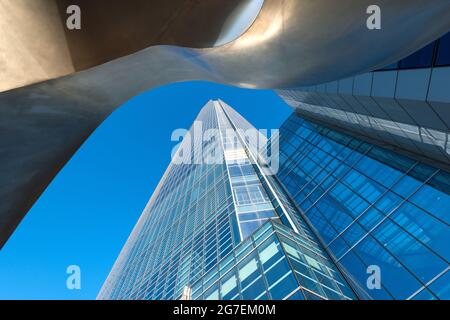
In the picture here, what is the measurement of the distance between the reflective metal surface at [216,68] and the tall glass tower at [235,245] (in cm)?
894

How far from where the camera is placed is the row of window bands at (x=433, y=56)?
11422mm

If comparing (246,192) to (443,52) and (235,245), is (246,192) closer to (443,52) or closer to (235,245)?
(235,245)

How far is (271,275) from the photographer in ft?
46.0

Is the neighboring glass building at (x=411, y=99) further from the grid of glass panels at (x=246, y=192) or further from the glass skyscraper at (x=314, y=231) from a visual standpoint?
the grid of glass panels at (x=246, y=192)

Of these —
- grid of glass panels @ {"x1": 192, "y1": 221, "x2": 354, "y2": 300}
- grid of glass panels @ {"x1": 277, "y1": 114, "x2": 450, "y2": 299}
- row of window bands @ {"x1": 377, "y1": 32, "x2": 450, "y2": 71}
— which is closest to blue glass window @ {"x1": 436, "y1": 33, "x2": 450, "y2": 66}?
row of window bands @ {"x1": 377, "y1": 32, "x2": 450, "y2": 71}

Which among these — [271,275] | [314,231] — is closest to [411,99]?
[271,275]

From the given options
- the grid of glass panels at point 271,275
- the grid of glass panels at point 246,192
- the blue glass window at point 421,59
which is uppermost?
the grid of glass panels at point 246,192

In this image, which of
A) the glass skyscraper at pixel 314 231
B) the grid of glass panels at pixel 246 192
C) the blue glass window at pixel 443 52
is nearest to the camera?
the blue glass window at pixel 443 52

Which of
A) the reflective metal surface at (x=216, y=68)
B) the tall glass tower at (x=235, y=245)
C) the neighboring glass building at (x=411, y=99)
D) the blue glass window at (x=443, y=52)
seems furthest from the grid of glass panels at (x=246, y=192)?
the reflective metal surface at (x=216, y=68)

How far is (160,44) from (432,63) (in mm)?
11165

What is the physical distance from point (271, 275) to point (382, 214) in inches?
416

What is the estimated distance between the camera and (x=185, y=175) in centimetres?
6881

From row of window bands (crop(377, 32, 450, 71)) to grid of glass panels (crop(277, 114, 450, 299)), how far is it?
329 inches
